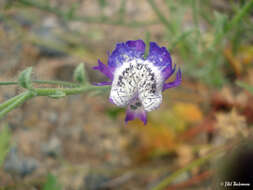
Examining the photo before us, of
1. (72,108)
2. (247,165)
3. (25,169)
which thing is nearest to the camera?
(247,165)

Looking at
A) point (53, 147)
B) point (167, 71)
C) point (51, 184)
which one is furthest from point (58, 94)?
point (53, 147)

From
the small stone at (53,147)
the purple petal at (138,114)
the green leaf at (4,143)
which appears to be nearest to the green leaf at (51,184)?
the green leaf at (4,143)

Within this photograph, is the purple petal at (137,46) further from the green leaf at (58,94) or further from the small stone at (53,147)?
the small stone at (53,147)

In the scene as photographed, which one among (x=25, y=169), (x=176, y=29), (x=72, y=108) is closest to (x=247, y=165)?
(x=176, y=29)

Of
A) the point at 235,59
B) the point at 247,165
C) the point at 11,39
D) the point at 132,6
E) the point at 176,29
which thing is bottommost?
the point at 247,165

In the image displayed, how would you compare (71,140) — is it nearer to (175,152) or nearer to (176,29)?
(175,152)

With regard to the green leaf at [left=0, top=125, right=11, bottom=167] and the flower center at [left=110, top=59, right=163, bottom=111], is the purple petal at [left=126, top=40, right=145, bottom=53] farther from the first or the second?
the green leaf at [left=0, top=125, right=11, bottom=167]

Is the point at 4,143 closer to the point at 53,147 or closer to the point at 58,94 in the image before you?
the point at 58,94
